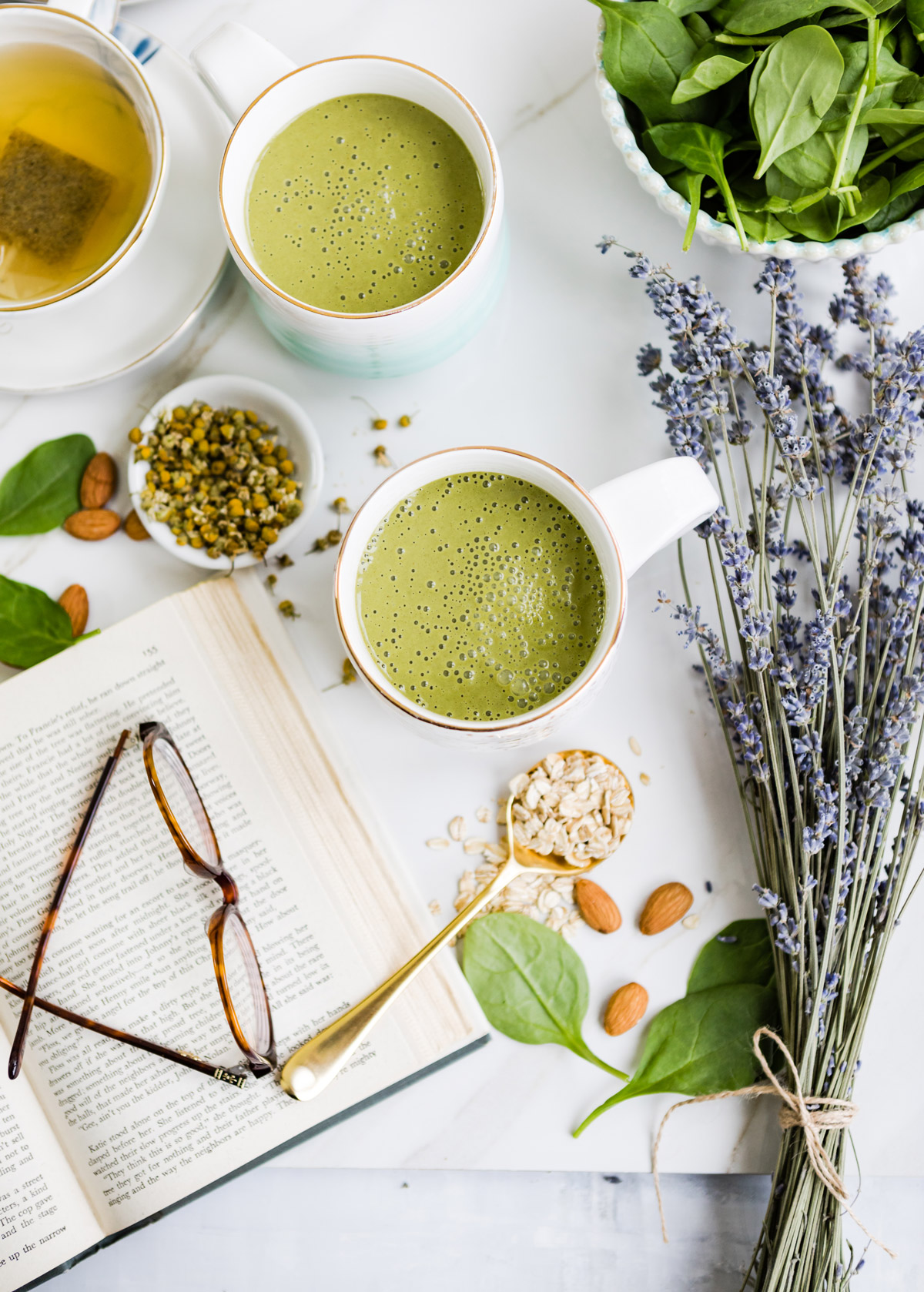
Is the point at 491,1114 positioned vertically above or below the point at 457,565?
below

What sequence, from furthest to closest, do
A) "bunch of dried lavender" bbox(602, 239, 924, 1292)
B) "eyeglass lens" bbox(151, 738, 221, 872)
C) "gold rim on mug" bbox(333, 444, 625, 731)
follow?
1. "eyeglass lens" bbox(151, 738, 221, 872)
2. "bunch of dried lavender" bbox(602, 239, 924, 1292)
3. "gold rim on mug" bbox(333, 444, 625, 731)

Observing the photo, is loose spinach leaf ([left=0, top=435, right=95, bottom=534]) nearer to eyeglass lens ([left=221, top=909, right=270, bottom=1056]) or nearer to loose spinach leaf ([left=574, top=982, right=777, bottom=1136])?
eyeglass lens ([left=221, top=909, right=270, bottom=1056])

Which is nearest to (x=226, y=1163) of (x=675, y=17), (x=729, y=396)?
(x=729, y=396)

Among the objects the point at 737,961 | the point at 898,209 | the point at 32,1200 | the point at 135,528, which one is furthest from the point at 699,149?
the point at 32,1200

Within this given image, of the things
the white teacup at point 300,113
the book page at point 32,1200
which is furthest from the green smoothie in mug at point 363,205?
the book page at point 32,1200

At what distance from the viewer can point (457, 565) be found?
788 millimetres

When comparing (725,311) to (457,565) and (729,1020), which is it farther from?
(729,1020)

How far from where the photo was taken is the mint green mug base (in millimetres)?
847

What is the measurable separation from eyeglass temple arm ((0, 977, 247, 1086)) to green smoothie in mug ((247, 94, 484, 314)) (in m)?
0.72

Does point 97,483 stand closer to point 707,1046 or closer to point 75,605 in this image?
point 75,605

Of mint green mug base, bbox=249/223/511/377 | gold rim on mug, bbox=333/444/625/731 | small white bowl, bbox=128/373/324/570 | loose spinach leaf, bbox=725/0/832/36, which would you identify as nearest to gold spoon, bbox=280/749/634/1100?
gold rim on mug, bbox=333/444/625/731

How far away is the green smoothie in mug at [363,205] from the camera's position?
32.9 inches

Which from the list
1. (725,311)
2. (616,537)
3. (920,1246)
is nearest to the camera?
(616,537)

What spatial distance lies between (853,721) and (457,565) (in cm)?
39
